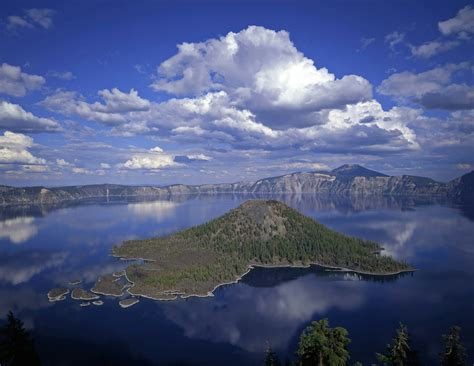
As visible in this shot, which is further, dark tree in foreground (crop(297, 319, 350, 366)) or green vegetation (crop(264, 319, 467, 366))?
dark tree in foreground (crop(297, 319, 350, 366))

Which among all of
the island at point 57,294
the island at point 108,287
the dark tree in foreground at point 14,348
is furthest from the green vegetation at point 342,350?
the island at point 57,294

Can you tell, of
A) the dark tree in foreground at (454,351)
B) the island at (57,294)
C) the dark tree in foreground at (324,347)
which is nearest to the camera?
the dark tree in foreground at (454,351)

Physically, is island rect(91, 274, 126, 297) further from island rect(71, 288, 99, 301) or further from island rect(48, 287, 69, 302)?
island rect(48, 287, 69, 302)

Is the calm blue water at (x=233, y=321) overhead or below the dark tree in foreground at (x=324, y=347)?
below

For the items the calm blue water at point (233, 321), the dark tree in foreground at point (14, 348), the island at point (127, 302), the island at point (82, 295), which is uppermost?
the dark tree in foreground at point (14, 348)

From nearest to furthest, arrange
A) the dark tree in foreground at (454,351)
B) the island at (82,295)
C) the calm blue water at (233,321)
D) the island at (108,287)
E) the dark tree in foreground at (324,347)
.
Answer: the dark tree in foreground at (454,351) → the dark tree in foreground at (324,347) → the calm blue water at (233,321) → the island at (82,295) → the island at (108,287)

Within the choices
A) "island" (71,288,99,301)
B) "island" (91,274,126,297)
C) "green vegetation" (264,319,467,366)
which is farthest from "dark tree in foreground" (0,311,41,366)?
"island" (91,274,126,297)

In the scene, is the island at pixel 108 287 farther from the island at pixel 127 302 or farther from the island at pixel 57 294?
the island at pixel 57 294

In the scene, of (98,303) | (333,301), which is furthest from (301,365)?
(98,303)
